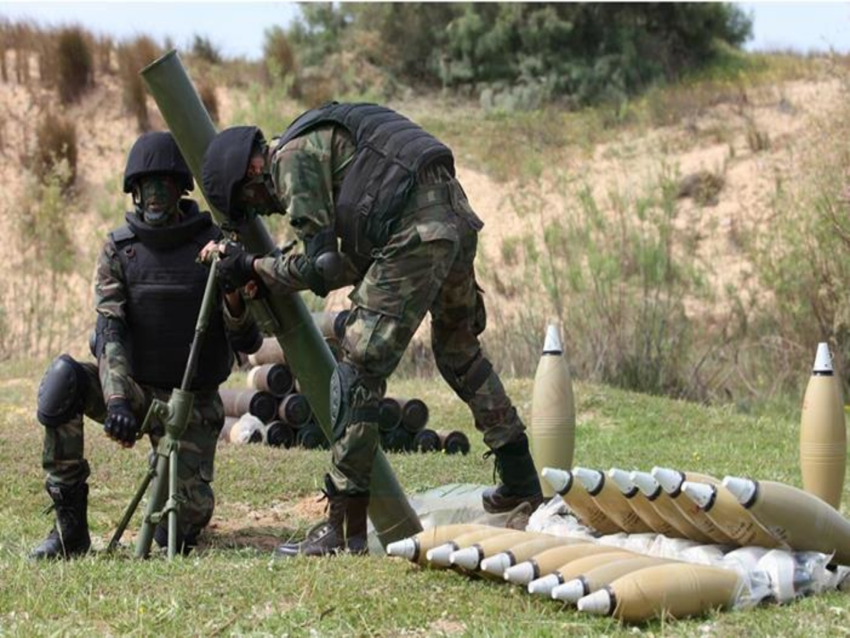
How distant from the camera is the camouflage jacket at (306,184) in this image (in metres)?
5.79

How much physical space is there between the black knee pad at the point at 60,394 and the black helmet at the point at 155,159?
0.91 metres

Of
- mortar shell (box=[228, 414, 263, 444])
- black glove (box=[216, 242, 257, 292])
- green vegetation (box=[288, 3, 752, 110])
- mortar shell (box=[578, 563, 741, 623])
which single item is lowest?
mortar shell (box=[228, 414, 263, 444])

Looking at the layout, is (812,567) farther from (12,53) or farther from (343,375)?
(12,53)

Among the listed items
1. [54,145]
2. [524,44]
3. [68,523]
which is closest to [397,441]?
[68,523]

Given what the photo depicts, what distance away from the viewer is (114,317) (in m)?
6.69

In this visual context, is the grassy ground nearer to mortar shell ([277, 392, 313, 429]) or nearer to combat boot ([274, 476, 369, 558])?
combat boot ([274, 476, 369, 558])

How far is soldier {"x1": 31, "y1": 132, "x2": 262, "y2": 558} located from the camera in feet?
21.5

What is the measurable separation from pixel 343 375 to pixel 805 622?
2207 millimetres

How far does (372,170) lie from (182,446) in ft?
6.30

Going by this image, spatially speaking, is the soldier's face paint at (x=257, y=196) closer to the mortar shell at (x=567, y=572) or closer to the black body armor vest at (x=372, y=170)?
the black body armor vest at (x=372, y=170)

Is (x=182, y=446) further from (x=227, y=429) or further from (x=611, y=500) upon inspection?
(x=227, y=429)

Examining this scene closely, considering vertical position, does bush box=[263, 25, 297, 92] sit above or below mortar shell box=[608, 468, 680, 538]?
above

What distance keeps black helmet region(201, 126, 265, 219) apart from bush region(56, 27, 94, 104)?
20.6 m

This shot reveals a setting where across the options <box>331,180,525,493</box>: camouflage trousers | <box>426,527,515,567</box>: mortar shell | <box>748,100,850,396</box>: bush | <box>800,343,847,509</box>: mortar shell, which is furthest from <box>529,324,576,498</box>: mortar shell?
<box>748,100,850,396</box>: bush
